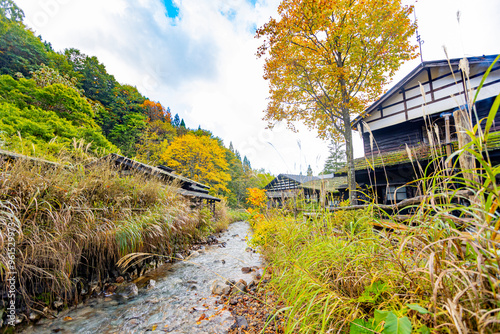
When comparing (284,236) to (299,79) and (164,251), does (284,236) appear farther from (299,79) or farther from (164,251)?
(299,79)

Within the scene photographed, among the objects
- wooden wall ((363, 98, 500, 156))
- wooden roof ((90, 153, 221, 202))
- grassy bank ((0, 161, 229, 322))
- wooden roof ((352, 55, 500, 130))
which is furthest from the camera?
wooden wall ((363, 98, 500, 156))

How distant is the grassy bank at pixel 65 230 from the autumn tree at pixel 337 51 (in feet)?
22.8

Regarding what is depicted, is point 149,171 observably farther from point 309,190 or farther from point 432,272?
point 432,272

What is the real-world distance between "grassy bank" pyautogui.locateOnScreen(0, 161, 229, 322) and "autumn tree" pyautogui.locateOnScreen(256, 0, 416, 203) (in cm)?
695

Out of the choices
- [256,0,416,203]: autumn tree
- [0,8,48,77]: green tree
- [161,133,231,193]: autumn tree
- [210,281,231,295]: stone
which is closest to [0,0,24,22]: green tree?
[0,8,48,77]: green tree

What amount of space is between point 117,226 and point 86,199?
2.72 ft

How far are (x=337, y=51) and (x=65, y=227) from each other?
35.0 ft

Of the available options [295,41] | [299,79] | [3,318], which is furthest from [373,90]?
[3,318]

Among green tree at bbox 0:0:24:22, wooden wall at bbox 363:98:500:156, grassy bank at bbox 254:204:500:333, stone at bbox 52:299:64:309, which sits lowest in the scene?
stone at bbox 52:299:64:309

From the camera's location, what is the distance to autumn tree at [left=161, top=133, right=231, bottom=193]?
62.4 feet

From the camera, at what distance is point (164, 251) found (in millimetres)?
4867

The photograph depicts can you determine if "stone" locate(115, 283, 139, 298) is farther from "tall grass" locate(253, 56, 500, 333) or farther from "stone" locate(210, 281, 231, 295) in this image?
"tall grass" locate(253, 56, 500, 333)

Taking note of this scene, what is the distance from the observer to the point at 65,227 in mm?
2818

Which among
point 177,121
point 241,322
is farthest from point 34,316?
point 177,121
